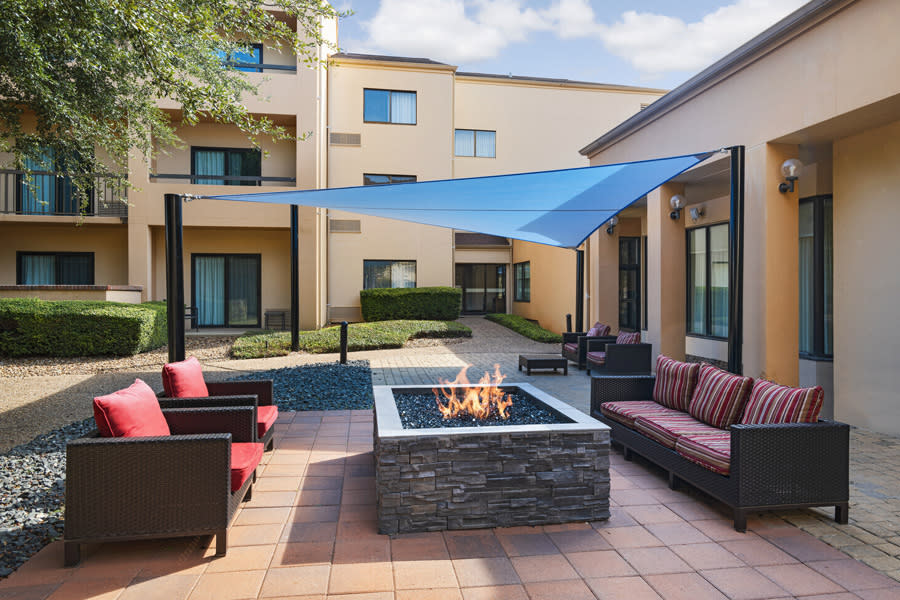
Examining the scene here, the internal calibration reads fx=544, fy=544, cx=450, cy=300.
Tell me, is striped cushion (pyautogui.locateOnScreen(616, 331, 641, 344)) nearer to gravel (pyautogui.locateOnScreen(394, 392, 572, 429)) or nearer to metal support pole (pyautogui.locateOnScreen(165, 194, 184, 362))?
gravel (pyautogui.locateOnScreen(394, 392, 572, 429))

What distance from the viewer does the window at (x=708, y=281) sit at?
8414 mm

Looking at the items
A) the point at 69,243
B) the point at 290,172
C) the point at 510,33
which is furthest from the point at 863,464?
the point at 69,243

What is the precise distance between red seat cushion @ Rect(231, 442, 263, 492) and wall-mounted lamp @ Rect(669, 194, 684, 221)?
646cm

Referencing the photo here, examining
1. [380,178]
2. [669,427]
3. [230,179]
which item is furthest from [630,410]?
[380,178]

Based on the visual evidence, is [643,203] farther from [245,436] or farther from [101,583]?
[101,583]

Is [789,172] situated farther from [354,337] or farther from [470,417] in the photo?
[354,337]

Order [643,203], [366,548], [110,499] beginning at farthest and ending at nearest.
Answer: [643,203] → [366,548] → [110,499]

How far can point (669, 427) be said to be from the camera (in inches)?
155

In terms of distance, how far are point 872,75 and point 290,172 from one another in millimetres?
12464

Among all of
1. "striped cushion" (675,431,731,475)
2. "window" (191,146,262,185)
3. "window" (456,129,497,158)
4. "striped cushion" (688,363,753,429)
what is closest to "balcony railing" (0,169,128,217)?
"window" (191,146,262,185)

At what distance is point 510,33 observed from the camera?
934cm

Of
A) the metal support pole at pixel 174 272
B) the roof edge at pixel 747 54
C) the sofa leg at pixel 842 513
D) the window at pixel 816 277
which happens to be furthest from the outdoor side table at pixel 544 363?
the sofa leg at pixel 842 513

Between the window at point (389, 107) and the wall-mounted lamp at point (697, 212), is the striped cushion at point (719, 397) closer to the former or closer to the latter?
the wall-mounted lamp at point (697, 212)

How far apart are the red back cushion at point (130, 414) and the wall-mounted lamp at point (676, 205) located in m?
6.89
